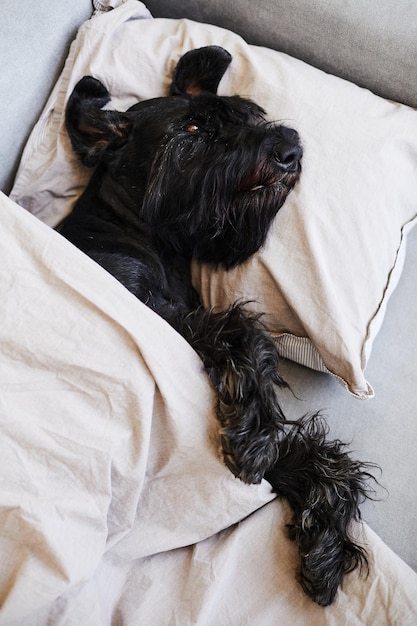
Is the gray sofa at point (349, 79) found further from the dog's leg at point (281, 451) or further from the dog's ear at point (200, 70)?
the dog's ear at point (200, 70)

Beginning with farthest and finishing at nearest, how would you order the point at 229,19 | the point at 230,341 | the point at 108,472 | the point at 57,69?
the point at 229,19, the point at 57,69, the point at 230,341, the point at 108,472

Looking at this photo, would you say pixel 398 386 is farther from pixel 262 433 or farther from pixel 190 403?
pixel 190 403

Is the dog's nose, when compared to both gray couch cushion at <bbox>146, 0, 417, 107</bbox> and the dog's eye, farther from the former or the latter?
gray couch cushion at <bbox>146, 0, 417, 107</bbox>

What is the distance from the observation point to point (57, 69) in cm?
168

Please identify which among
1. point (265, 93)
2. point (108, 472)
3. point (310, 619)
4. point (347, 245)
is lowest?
point (310, 619)

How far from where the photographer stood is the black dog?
1.34 metres

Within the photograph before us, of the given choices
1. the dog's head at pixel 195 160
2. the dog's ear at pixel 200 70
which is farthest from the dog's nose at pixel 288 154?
the dog's ear at pixel 200 70

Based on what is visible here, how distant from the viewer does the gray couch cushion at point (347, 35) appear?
5.32 feet

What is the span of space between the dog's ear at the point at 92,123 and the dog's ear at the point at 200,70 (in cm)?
20

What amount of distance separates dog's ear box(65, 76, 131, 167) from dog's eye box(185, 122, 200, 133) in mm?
174

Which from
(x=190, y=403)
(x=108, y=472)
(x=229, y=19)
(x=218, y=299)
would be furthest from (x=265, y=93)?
(x=108, y=472)

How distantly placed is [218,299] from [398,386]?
1.77 feet

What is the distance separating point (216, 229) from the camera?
152 centimetres

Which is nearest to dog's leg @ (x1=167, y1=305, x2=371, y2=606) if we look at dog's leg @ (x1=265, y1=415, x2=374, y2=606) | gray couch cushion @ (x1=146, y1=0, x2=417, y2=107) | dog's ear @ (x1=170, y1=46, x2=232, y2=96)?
dog's leg @ (x1=265, y1=415, x2=374, y2=606)
